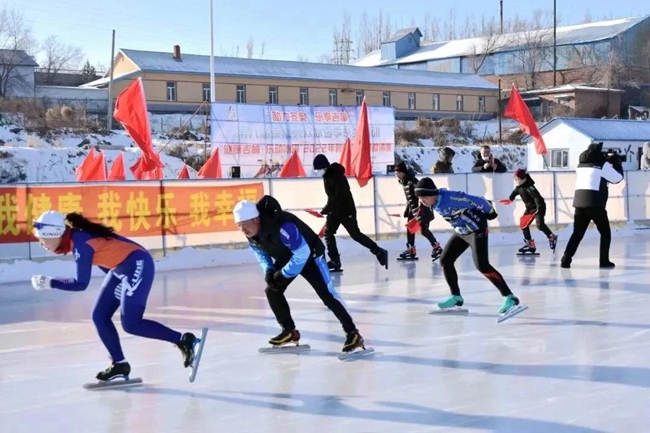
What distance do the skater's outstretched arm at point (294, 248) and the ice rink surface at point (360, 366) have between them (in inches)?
29.6

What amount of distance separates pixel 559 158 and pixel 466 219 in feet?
109

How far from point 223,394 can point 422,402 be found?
1305 millimetres

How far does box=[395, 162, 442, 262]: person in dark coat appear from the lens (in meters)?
12.4

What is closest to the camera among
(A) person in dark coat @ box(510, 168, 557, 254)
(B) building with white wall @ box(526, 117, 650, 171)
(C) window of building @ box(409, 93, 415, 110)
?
(A) person in dark coat @ box(510, 168, 557, 254)

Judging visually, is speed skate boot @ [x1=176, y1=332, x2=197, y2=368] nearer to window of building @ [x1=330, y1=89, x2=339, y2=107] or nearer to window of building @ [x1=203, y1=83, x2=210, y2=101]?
window of building @ [x1=203, y1=83, x2=210, y2=101]

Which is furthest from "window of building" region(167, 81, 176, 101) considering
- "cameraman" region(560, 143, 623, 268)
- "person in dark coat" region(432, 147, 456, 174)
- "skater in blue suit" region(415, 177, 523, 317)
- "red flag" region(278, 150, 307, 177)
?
"skater in blue suit" region(415, 177, 523, 317)

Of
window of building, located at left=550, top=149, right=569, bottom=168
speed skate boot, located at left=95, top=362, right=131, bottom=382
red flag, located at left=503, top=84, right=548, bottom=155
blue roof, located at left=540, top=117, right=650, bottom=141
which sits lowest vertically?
speed skate boot, located at left=95, top=362, right=131, bottom=382

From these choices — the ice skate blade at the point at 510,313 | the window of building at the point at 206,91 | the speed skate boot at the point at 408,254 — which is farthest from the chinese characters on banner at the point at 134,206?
the window of building at the point at 206,91

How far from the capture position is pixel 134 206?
12758 mm

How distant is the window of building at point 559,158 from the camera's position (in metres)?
Result: 39.0

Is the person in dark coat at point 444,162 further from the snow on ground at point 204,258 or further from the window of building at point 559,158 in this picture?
the window of building at point 559,158

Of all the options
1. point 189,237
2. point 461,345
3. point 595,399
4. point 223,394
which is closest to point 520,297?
point 461,345

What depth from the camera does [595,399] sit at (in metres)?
5.26

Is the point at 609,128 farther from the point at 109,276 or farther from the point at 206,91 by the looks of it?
the point at 109,276
